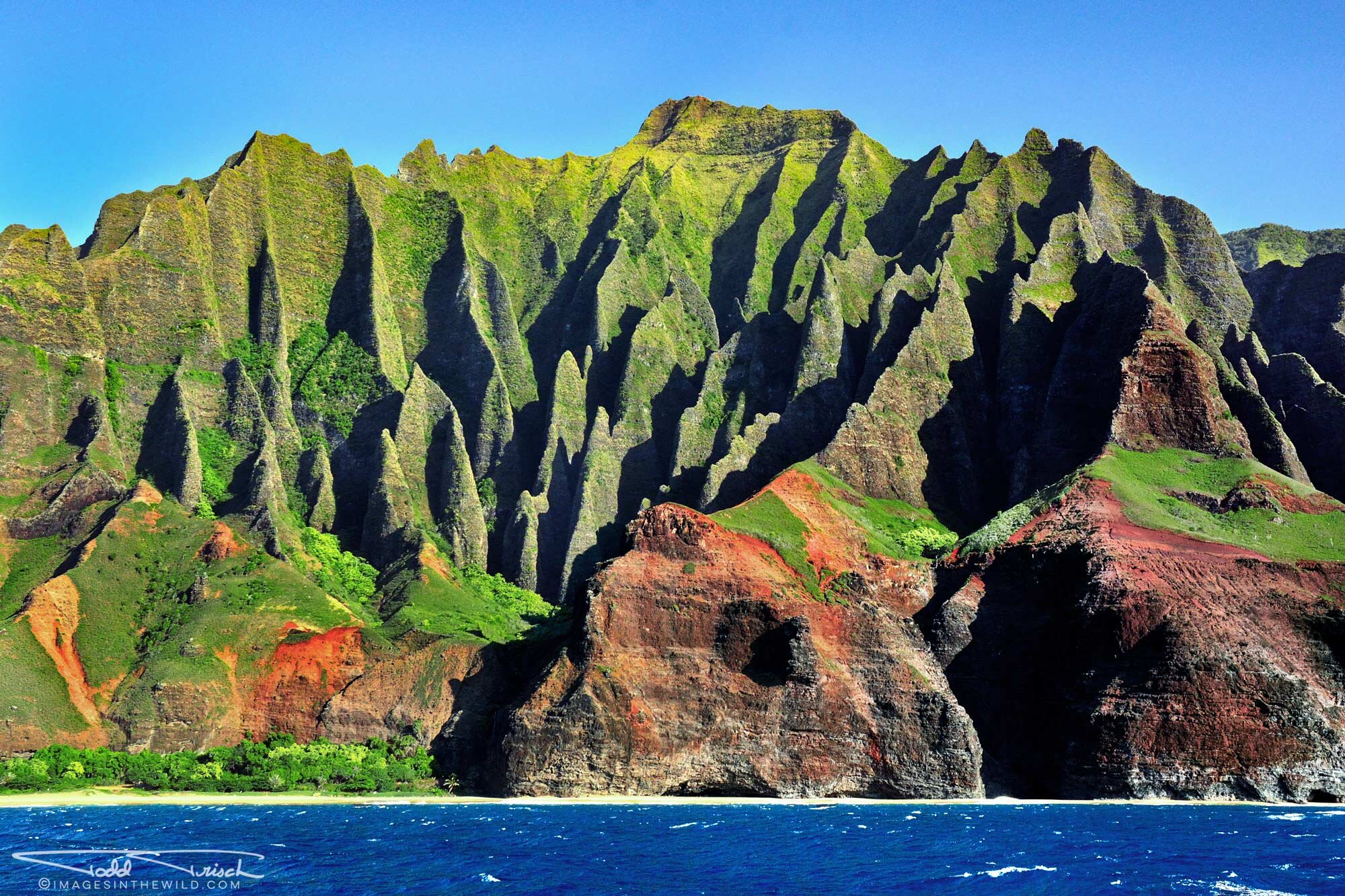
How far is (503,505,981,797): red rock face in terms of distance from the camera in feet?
292

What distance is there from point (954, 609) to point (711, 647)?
60.9 feet

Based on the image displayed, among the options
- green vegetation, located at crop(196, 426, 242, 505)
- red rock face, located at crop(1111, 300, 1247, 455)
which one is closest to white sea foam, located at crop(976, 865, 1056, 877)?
red rock face, located at crop(1111, 300, 1247, 455)

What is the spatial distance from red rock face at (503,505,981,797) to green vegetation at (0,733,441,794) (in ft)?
34.3

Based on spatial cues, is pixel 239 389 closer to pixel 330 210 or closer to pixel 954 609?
pixel 330 210

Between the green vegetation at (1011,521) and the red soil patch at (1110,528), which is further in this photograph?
the green vegetation at (1011,521)

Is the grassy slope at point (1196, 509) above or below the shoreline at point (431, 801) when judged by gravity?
above

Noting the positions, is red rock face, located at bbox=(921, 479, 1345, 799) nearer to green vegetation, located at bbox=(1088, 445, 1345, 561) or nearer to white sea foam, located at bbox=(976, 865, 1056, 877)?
green vegetation, located at bbox=(1088, 445, 1345, 561)

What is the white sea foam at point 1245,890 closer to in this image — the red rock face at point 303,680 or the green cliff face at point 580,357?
the green cliff face at point 580,357

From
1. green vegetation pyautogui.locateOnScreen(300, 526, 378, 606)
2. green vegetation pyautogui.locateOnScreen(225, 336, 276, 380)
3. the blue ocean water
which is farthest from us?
green vegetation pyautogui.locateOnScreen(225, 336, 276, 380)

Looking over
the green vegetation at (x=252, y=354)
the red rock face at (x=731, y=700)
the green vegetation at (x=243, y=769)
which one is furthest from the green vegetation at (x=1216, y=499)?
the green vegetation at (x=252, y=354)

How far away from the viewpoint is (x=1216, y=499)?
10331 cm

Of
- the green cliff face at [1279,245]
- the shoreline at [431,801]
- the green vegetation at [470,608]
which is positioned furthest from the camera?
the green cliff face at [1279,245]

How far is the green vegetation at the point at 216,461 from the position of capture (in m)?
125

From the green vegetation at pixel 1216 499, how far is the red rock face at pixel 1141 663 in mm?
2483
